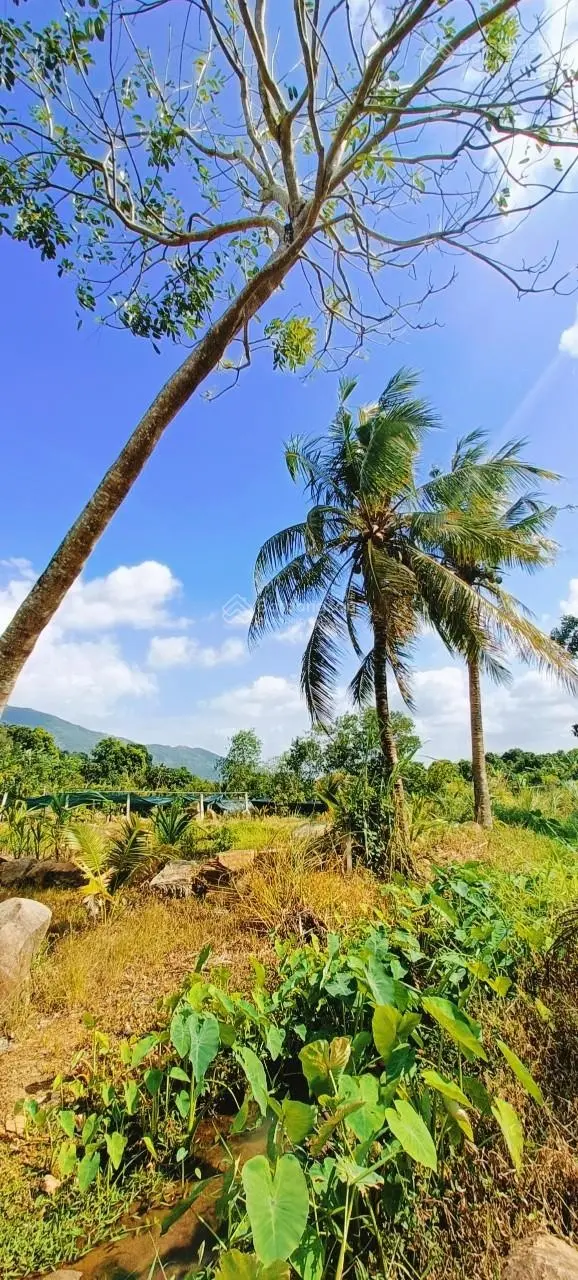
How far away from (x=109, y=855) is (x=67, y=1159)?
14.2ft

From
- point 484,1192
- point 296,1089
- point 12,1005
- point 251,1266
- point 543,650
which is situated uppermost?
point 543,650

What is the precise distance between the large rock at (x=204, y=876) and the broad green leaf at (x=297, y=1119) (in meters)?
4.11

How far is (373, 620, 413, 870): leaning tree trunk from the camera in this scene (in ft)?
18.1

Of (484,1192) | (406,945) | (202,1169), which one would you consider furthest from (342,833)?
(484,1192)

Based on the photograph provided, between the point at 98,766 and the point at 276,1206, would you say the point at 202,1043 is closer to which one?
the point at 276,1206

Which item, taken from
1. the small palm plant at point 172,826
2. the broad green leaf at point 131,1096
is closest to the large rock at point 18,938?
the broad green leaf at point 131,1096

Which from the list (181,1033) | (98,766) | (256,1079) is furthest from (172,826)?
(98,766)

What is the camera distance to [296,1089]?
7.89 feet

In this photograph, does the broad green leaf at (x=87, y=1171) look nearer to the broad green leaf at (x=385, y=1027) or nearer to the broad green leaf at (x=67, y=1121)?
the broad green leaf at (x=67, y=1121)

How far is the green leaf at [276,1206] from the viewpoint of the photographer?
1.03m

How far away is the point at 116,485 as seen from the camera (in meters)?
2.80

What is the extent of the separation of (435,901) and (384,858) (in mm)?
3145

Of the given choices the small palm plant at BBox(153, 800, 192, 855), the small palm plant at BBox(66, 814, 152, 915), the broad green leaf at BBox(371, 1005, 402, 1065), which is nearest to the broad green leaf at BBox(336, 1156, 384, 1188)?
the broad green leaf at BBox(371, 1005, 402, 1065)

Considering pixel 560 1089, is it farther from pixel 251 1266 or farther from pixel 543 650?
pixel 543 650
